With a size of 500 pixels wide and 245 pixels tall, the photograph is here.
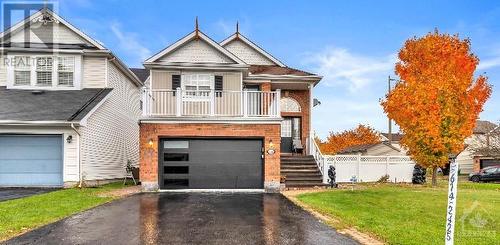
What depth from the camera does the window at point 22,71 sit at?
20484 mm

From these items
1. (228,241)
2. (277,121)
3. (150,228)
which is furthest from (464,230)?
(277,121)

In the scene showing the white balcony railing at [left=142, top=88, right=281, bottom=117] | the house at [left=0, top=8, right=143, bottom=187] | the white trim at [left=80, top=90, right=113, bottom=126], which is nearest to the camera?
the white balcony railing at [left=142, top=88, right=281, bottom=117]

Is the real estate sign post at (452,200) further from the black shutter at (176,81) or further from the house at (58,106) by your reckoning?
the house at (58,106)

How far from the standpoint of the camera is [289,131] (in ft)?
76.1

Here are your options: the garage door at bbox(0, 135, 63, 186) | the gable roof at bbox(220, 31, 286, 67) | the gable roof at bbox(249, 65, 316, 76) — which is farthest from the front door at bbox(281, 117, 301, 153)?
the garage door at bbox(0, 135, 63, 186)

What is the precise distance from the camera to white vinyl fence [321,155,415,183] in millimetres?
22125

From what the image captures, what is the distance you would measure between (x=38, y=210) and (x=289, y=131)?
15.2 meters

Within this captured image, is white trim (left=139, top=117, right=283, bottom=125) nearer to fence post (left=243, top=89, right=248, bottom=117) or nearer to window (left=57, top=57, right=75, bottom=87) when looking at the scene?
fence post (left=243, top=89, right=248, bottom=117)

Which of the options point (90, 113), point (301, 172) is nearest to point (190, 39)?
point (90, 113)

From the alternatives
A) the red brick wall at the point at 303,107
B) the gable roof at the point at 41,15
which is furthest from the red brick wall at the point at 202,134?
the gable roof at the point at 41,15

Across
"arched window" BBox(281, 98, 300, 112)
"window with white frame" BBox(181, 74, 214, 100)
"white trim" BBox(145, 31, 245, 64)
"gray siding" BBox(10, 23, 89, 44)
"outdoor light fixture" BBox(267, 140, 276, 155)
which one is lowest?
"outdoor light fixture" BBox(267, 140, 276, 155)

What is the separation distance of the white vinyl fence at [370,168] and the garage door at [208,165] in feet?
21.1

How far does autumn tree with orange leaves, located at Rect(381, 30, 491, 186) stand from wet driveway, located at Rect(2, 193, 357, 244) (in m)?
9.79

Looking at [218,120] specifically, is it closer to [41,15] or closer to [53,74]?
[53,74]
